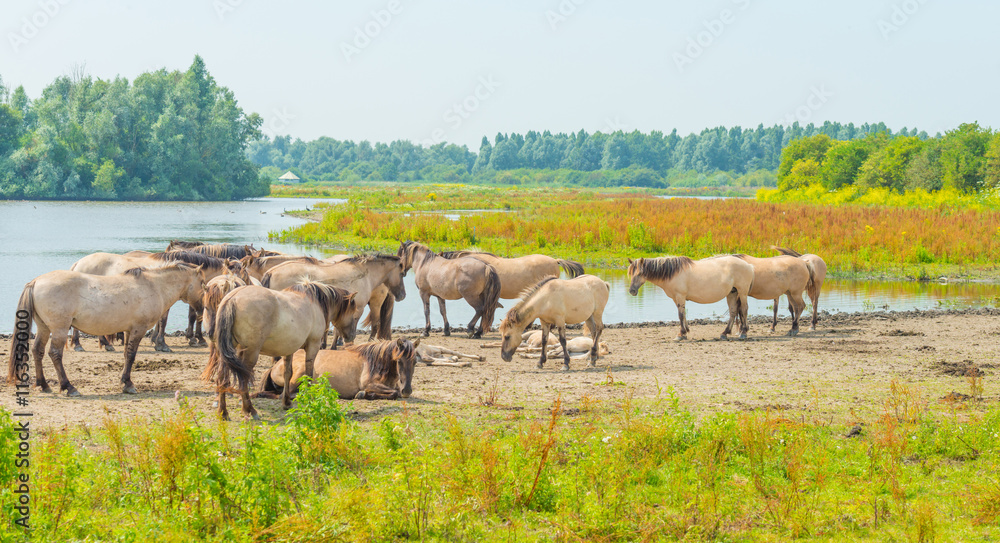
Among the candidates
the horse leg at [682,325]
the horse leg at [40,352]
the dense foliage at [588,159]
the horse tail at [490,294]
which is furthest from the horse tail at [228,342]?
the dense foliage at [588,159]

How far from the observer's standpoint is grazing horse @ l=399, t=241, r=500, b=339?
15469 millimetres

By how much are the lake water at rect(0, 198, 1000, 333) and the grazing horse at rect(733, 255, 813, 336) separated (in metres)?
1.83

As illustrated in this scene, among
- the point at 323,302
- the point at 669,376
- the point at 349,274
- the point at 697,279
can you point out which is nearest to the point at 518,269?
the point at 697,279

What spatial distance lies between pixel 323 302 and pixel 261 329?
1241 mm

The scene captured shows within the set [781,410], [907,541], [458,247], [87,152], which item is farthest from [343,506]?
[87,152]

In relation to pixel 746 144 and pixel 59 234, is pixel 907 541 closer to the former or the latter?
pixel 59 234

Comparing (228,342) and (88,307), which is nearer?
(228,342)

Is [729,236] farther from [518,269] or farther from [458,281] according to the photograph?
[458,281]

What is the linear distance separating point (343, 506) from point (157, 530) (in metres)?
1.14

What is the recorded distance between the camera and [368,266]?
1264cm

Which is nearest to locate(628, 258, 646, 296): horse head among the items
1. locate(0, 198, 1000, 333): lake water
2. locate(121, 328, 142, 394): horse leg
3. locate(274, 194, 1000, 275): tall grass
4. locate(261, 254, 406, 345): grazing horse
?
locate(0, 198, 1000, 333): lake water

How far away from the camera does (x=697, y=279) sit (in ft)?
48.6

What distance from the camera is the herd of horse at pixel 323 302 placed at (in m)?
8.62

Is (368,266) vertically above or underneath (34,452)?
above
